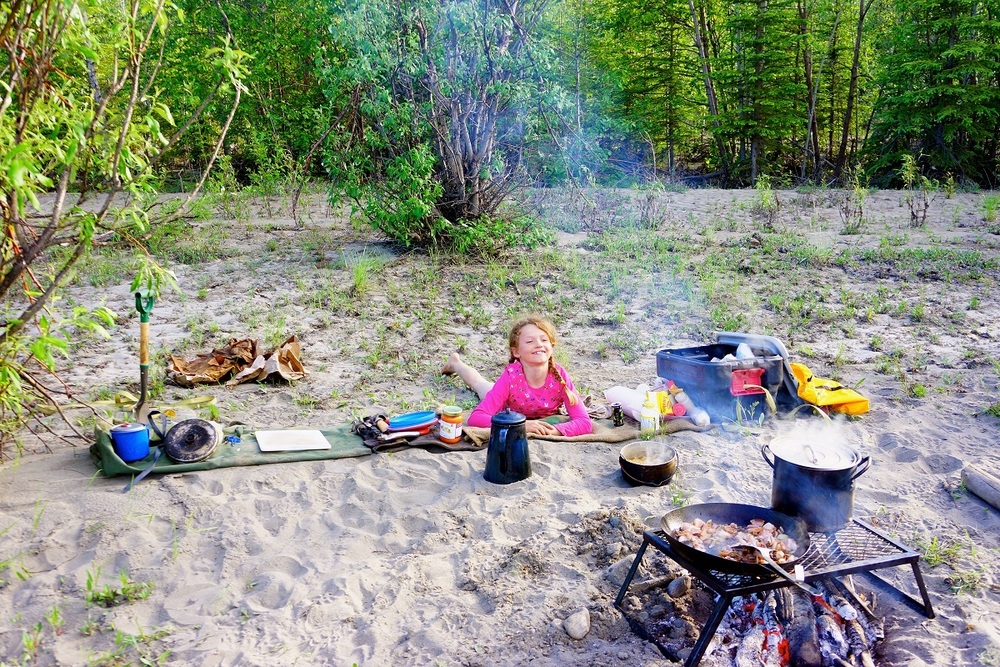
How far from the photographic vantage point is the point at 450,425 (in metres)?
4.25

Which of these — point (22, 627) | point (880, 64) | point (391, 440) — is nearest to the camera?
point (22, 627)

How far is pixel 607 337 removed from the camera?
21.0ft

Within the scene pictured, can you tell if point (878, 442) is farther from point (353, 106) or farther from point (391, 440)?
point (353, 106)

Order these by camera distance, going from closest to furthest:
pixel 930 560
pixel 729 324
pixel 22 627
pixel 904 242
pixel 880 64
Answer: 1. pixel 22 627
2. pixel 930 560
3. pixel 729 324
4. pixel 904 242
5. pixel 880 64

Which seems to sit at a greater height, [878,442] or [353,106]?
[353,106]

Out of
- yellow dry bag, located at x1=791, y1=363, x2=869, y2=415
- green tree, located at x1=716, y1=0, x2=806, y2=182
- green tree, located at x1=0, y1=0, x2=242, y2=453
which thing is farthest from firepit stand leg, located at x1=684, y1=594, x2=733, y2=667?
green tree, located at x1=716, y1=0, x2=806, y2=182

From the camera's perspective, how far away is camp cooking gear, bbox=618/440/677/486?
3.83m

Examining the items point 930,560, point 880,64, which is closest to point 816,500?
point 930,560

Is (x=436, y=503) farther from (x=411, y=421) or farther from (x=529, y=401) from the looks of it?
(x=529, y=401)

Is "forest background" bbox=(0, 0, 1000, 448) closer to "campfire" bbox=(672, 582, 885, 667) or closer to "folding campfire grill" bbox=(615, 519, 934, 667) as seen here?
"folding campfire grill" bbox=(615, 519, 934, 667)

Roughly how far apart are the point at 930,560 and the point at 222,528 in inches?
121

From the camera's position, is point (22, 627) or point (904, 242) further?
point (904, 242)

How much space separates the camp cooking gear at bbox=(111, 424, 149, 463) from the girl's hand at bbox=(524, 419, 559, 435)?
208 cm

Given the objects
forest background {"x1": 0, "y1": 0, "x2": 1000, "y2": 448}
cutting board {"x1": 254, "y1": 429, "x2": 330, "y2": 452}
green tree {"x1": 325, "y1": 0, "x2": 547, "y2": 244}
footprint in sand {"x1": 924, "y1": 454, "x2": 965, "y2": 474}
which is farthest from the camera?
green tree {"x1": 325, "y1": 0, "x2": 547, "y2": 244}
